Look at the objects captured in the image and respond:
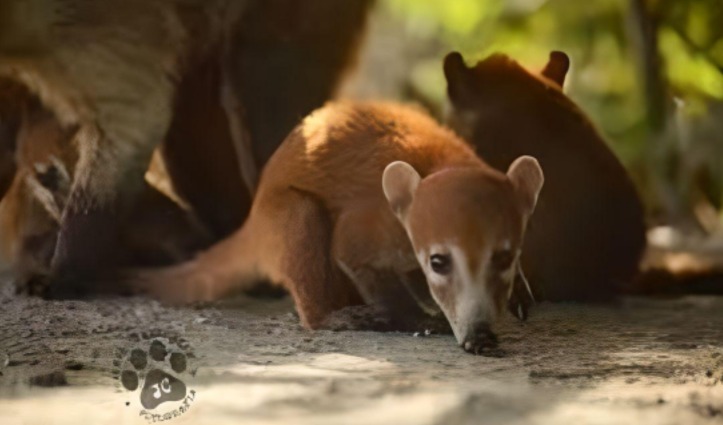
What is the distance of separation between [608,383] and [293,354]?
22.2 inches

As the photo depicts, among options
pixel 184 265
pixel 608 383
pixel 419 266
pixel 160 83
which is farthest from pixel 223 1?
pixel 608 383

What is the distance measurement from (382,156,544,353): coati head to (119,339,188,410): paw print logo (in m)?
0.49

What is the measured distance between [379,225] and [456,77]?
0.42 m

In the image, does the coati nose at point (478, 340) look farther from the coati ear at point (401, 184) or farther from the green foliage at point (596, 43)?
the green foliage at point (596, 43)

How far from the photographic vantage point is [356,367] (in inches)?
76.1

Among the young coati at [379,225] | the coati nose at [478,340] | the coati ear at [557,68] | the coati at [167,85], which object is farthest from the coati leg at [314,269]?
the coati ear at [557,68]

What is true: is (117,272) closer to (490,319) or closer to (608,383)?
(490,319)

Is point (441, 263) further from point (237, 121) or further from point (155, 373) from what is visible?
point (237, 121)

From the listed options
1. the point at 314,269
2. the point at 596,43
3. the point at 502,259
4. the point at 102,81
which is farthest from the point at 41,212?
the point at 596,43

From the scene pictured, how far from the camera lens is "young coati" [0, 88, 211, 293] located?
2.54 metres

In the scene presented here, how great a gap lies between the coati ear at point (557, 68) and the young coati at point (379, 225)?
27 cm

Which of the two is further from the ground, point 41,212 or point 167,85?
point 167,85

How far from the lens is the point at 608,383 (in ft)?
6.15

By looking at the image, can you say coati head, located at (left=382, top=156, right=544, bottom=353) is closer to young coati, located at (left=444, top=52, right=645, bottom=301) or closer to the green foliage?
young coati, located at (left=444, top=52, right=645, bottom=301)
